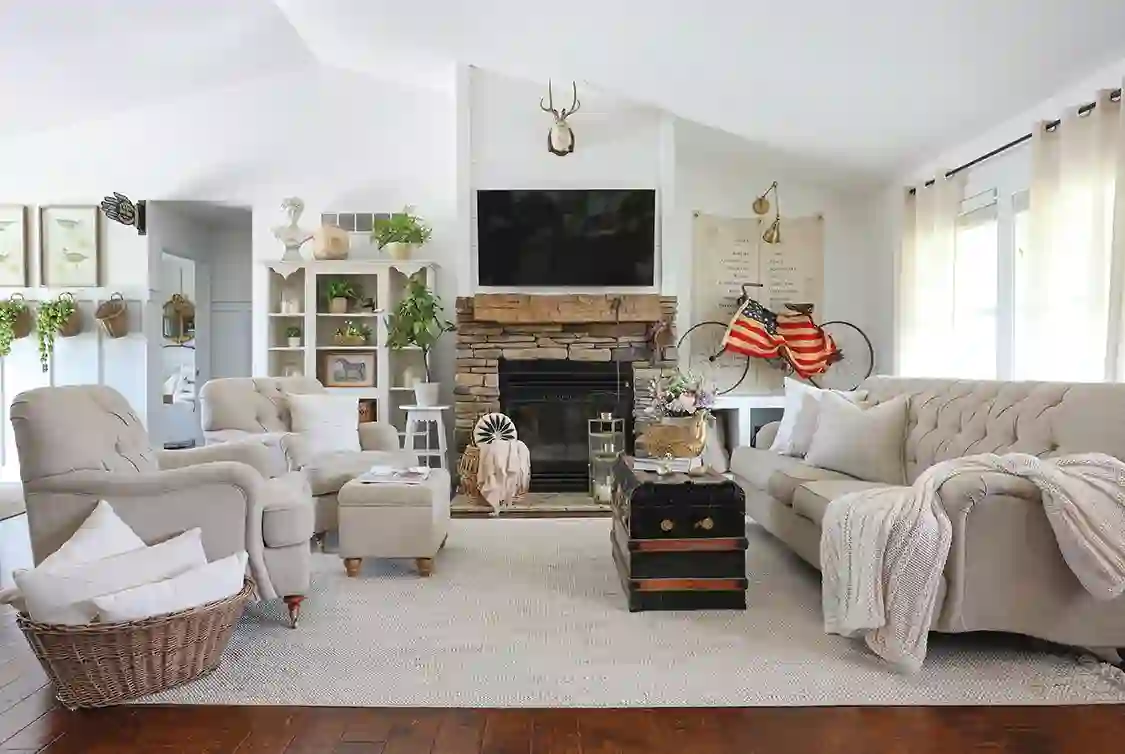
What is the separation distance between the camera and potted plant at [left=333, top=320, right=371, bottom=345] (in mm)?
7035

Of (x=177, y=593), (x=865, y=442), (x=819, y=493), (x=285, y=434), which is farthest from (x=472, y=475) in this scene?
(x=177, y=593)

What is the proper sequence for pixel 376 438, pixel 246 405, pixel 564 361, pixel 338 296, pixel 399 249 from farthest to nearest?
pixel 338 296
pixel 399 249
pixel 564 361
pixel 376 438
pixel 246 405

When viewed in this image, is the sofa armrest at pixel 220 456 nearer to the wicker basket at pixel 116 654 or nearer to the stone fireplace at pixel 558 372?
the wicker basket at pixel 116 654

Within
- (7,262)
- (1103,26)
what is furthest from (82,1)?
(1103,26)

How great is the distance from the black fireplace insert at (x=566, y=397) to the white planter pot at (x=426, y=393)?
485 mm

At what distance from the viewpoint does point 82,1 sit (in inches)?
203

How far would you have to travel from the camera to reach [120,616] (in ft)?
8.48

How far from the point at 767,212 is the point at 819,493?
3862 mm

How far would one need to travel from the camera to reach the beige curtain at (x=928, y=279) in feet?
19.2

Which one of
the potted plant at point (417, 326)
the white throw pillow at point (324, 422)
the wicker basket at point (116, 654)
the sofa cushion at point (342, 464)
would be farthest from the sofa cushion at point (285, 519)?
the potted plant at point (417, 326)

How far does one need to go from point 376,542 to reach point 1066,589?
2.69 m

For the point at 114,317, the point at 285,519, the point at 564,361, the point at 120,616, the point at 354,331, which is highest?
the point at 114,317

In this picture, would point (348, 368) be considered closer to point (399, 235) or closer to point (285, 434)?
point (399, 235)

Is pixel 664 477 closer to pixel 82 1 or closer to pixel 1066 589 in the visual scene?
pixel 1066 589
